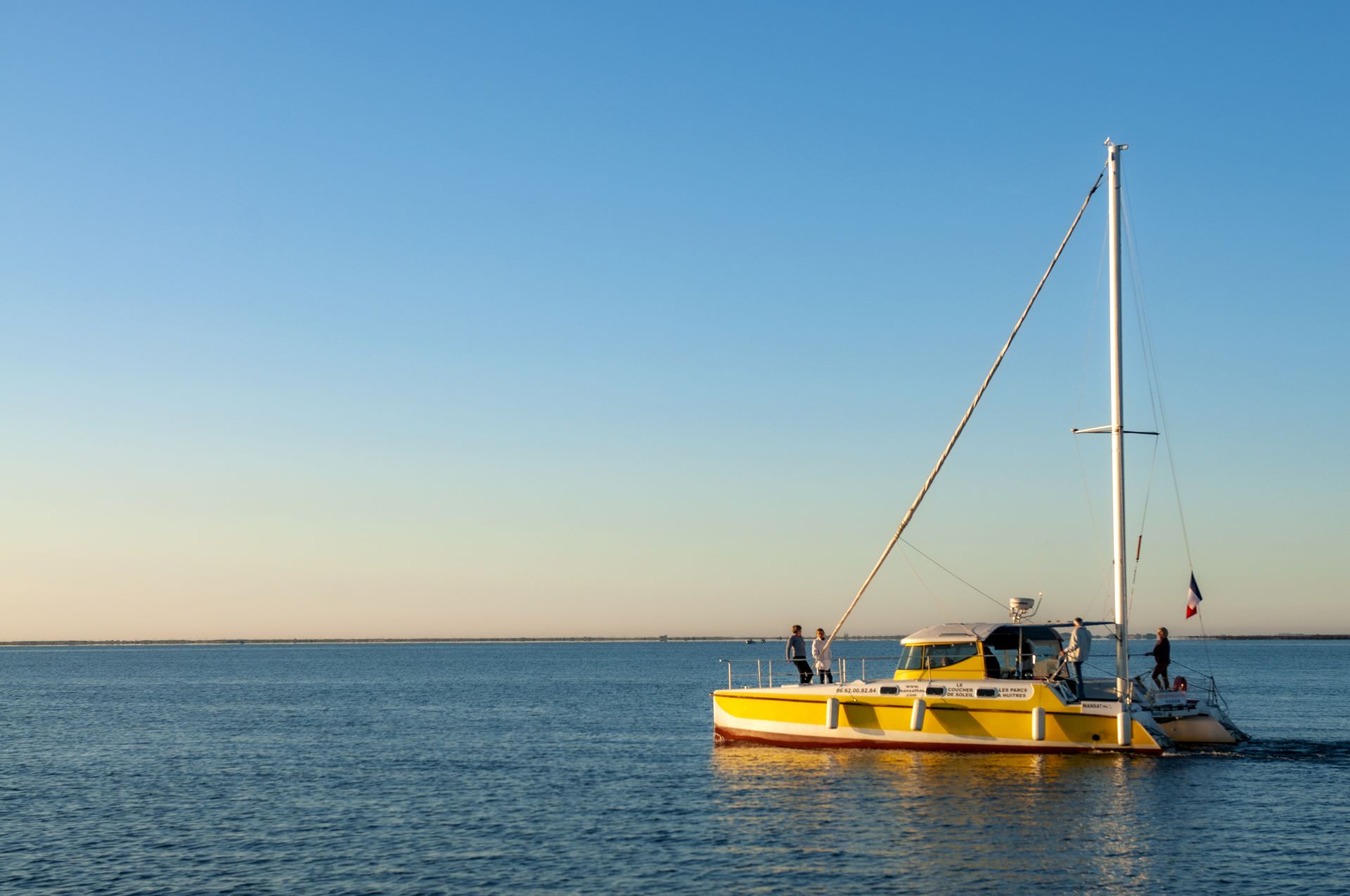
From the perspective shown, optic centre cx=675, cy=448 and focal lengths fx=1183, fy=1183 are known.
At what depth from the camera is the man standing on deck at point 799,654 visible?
36.8 meters

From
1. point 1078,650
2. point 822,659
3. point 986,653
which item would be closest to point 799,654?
point 822,659

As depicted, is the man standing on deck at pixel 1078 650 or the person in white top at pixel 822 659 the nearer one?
the man standing on deck at pixel 1078 650

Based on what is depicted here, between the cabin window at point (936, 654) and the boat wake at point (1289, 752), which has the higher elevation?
the cabin window at point (936, 654)

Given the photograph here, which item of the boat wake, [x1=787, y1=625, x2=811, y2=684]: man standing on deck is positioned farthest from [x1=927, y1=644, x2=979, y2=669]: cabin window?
the boat wake

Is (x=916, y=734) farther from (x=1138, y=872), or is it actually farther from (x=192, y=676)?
(x=192, y=676)

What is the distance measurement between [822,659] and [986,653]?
→ 5222 millimetres

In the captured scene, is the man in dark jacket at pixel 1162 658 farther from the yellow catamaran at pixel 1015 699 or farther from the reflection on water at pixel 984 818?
the reflection on water at pixel 984 818

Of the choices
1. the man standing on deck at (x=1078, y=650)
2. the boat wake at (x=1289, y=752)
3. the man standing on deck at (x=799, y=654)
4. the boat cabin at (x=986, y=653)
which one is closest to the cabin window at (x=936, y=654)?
the boat cabin at (x=986, y=653)

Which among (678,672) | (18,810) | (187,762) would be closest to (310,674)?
(678,672)

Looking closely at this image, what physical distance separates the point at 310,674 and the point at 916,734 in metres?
101

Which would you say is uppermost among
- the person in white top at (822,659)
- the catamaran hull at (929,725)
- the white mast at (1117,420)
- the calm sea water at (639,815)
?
the white mast at (1117,420)

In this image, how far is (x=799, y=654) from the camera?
37031mm

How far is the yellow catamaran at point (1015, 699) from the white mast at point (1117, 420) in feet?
0.09

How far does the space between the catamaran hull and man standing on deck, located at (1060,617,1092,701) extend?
1.33 m
